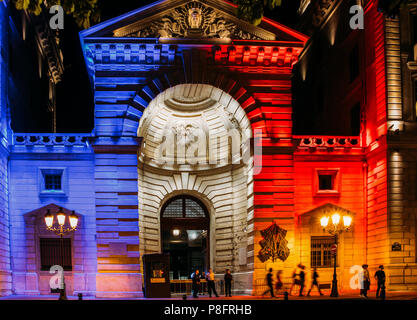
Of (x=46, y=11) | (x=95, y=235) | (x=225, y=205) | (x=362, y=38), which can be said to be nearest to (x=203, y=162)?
(x=225, y=205)

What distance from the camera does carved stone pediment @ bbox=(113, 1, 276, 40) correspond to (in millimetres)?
33844

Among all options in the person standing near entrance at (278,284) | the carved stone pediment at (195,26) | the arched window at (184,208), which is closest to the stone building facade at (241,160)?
the carved stone pediment at (195,26)

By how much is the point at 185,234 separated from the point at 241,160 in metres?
8.15

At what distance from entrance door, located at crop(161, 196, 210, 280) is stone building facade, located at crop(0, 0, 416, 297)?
3.76 meters

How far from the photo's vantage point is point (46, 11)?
4297 cm

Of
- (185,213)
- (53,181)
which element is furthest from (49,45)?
(185,213)

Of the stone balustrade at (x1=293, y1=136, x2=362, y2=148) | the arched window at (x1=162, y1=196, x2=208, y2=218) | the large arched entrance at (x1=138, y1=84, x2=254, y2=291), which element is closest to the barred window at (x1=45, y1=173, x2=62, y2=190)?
the large arched entrance at (x1=138, y1=84, x2=254, y2=291)

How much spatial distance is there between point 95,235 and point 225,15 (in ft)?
51.5

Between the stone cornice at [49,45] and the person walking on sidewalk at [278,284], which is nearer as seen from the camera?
the person walking on sidewalk at [278,284]

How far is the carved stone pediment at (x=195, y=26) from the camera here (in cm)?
3384

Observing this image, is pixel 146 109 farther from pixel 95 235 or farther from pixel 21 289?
pixel 21 289

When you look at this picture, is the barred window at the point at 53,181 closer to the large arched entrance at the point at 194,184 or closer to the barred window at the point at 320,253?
Result: the large arched entrance at the point at 194,184

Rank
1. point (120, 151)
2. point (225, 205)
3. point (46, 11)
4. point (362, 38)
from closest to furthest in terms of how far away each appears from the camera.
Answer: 1. point (120, 151)
2. point (362, 38)
3. point (225, 205)
4. point (46, 11)

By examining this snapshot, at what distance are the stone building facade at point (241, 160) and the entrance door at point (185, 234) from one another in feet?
12.3
